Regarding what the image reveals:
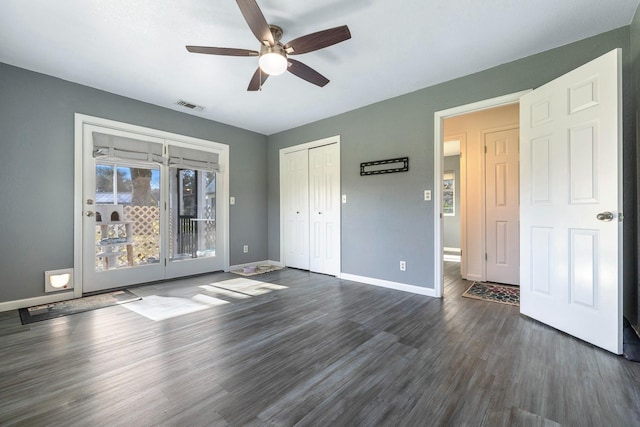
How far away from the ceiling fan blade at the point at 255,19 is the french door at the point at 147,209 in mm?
2665

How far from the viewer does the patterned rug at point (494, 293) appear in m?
2.97

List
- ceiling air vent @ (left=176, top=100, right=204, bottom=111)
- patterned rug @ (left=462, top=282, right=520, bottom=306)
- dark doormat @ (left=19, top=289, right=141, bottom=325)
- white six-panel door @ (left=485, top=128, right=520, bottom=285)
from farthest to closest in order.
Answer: ceiling air vent @ (left=176, top=100, right=204, bottom=111)
white six-panel door @ (left=485, top=128, right=520, bottom=285)
patterned rug @ (left=462, top=282, right=520, bottom=306)
dark doormat @ (left=19, top=289, right=141, bottom=325)

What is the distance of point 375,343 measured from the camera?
6.63 feet

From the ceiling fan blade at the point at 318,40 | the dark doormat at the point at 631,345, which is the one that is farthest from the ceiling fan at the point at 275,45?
the dark doormat at the point at 631,345

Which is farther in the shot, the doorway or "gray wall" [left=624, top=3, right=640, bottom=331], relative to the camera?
the doorway

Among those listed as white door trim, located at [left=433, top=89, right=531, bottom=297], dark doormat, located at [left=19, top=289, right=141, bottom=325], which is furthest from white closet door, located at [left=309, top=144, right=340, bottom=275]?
dark doormat, located at [left=19, top=289, right=141, bottom=325]

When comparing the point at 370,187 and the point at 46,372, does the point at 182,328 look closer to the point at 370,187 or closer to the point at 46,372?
the point at 46,372

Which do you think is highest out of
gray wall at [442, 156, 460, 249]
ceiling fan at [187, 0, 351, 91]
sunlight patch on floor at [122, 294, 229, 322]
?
ceiling fan at [187, 0, 351, 91]

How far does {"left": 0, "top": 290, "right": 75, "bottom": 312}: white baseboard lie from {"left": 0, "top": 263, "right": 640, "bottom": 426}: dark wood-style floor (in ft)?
0.56

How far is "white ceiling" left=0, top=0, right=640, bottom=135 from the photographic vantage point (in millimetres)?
1989

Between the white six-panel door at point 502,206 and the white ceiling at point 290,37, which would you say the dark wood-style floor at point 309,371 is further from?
the white ceiling at point 290,37

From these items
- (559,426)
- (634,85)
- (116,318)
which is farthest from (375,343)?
(634,85)

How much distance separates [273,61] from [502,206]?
3.40 meters

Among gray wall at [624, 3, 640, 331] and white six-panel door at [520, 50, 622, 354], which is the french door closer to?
white six-panel door at [520, 50, 622, 354]
